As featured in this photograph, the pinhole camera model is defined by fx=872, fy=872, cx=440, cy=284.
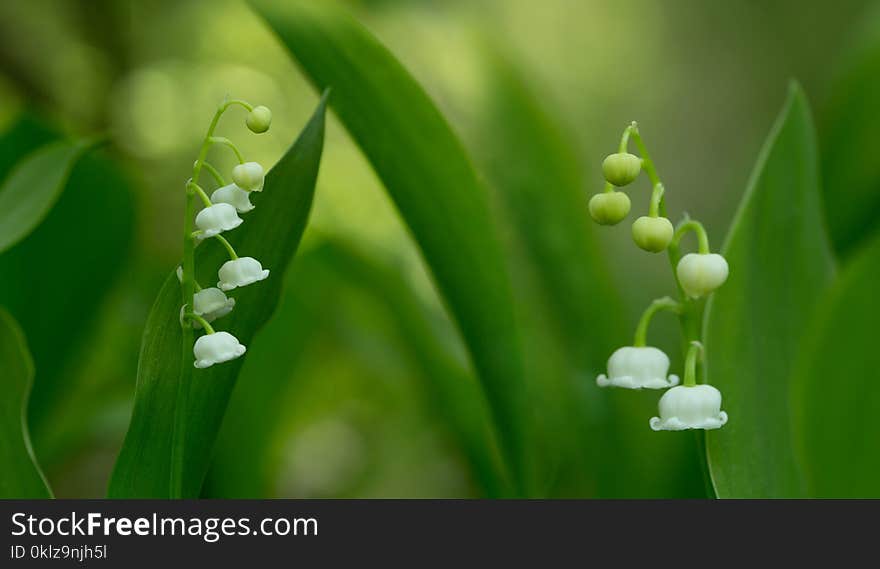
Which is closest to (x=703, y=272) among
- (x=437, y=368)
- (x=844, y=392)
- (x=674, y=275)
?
(x=674, y=275)

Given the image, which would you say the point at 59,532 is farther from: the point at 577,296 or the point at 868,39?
the point at 868,39

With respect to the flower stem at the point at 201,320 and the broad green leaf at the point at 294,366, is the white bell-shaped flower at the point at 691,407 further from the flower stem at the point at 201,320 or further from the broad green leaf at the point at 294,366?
the broad green leaf at the point at 294,366

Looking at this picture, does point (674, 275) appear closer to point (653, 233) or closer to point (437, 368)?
point (653, 233)

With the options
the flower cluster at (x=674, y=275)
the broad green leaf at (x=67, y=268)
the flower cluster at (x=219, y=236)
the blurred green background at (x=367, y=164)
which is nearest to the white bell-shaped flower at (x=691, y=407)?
the flower cluster at (x=674, y=275)

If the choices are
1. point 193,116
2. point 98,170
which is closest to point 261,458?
point 98,170

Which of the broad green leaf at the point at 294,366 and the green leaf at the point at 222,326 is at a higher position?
the broad green leaf at the point at 294,366

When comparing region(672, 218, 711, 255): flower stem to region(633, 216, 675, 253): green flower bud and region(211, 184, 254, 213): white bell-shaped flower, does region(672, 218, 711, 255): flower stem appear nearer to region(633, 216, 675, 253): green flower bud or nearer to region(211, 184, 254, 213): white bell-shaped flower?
region(633, 216, 675, 253): green flower bud
